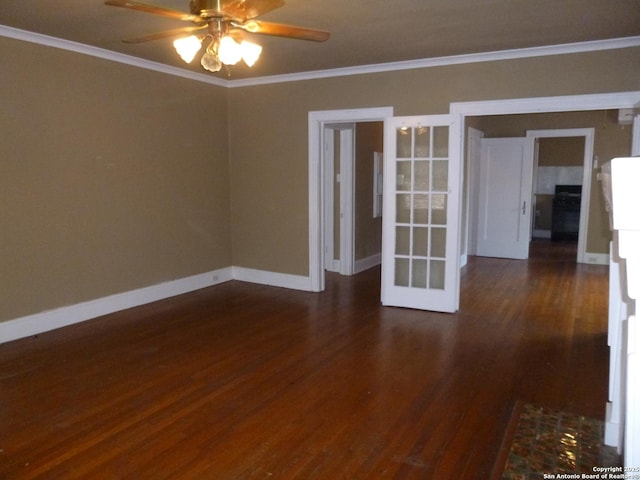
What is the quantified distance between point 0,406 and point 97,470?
1113 millimetres

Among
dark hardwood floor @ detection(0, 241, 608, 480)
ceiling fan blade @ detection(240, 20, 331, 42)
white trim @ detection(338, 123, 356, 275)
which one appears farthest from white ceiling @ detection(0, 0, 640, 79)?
dark hardwood floor @ detection(0, 241, 608, 480)

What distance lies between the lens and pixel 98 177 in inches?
181

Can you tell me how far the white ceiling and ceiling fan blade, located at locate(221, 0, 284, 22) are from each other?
801mm

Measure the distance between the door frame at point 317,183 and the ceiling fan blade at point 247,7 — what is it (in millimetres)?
2879

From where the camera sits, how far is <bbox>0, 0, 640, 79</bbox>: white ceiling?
3.20 metres

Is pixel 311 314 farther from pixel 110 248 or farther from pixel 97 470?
pixel 97 470

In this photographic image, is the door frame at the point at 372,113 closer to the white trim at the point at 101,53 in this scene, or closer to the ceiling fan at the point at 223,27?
the white trim at the point at 101,53

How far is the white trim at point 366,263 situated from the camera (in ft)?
22.6

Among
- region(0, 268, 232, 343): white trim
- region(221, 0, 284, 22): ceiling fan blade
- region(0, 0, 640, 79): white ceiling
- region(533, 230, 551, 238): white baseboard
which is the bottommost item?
region(0, 268, 232, 343): white trim

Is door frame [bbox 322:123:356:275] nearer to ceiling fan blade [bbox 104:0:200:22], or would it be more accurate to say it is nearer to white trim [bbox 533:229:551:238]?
ceiling fan blade [bbox 104:0:200:22]

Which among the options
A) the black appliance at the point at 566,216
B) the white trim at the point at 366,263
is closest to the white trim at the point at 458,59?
the white trim at the point at 366,263

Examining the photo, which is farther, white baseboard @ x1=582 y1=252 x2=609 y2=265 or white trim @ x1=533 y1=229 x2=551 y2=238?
white trim @ x1=533 y1=229 x2=551 y2=238

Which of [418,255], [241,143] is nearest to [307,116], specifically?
[241,143]

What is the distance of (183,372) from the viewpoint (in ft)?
11.3
